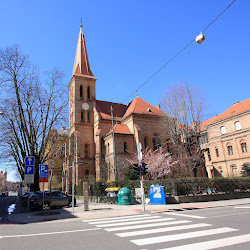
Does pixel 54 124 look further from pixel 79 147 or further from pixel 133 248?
pixel 133 248

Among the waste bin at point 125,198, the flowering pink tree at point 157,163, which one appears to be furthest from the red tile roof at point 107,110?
the waste bin at point 125,198

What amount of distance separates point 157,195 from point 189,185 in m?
3.27

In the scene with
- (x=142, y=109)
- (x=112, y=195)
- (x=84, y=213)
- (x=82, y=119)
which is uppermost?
(x=142, y=109)

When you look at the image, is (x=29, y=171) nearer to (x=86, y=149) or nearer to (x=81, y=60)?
(x=86, y=149)

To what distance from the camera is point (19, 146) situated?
70.8 feet

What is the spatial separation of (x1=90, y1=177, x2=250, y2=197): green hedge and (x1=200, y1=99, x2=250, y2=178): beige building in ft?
50.0

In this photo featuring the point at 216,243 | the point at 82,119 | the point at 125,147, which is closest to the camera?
the point at 216,243

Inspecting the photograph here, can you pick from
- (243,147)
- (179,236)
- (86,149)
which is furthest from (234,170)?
(179,236)

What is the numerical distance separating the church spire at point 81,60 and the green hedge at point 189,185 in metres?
28.0

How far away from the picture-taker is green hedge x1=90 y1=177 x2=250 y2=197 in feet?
55.4

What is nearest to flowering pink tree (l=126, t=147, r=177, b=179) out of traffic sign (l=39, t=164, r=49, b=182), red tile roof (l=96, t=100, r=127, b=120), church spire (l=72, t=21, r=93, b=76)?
red tile roof (l=96, t=100, r=127, b=120)

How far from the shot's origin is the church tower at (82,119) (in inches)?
1391

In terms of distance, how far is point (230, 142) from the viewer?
35844mm

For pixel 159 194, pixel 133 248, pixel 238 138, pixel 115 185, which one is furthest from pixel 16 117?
pixel 238 138
